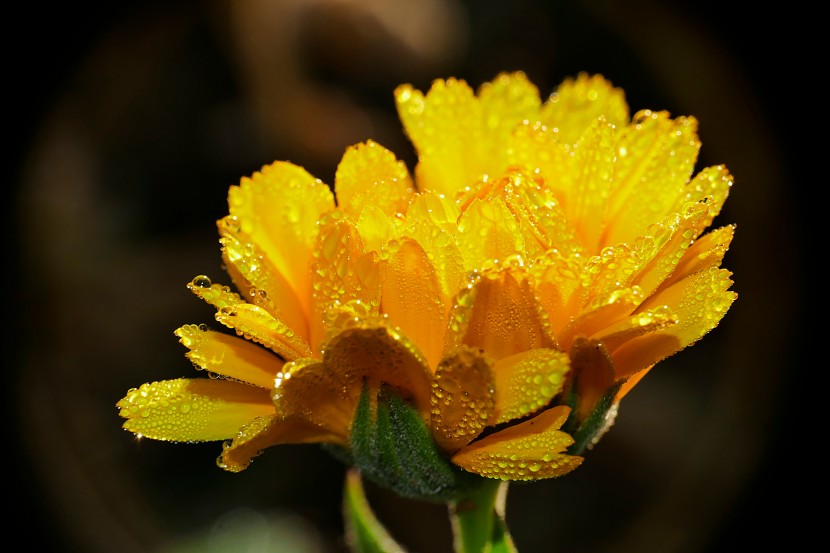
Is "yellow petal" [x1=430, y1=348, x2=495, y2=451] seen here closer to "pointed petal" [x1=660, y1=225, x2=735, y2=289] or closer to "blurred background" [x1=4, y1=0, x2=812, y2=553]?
"pointed petal" [x1=660, y1=225, x2=735, y2=289]

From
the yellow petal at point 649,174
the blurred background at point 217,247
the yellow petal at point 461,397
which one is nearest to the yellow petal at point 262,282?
the yellow petal at point 461,397

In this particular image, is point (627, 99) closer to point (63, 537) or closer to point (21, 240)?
point (21, 240)

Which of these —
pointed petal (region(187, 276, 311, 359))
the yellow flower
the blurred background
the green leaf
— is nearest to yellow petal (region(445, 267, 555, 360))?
the yellow flower

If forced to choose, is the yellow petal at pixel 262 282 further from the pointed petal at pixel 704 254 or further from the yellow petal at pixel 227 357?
the pointed petal at pixel 704 254

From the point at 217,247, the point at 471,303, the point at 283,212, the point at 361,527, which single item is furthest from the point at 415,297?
the point at 217,247

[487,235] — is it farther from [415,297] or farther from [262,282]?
[262,282]

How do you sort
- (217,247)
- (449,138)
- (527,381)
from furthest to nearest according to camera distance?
(217,247) → (449,138) → (527,381)
